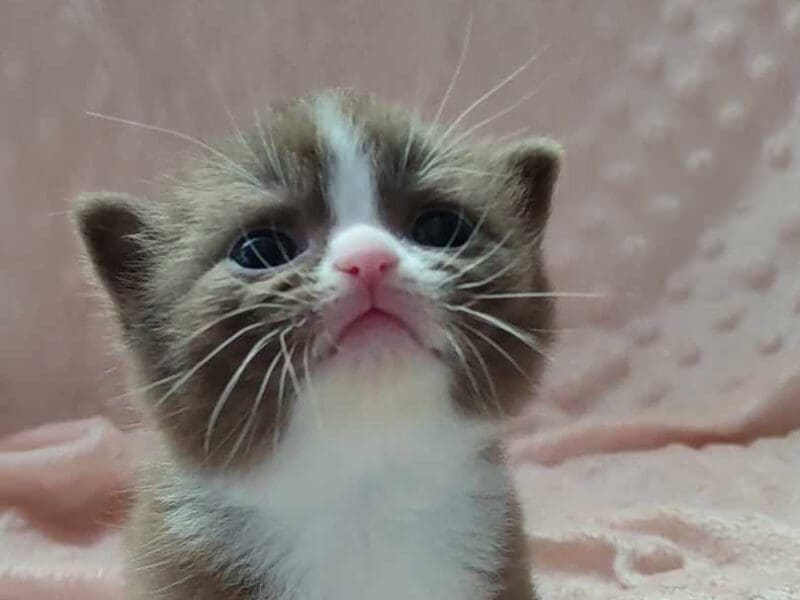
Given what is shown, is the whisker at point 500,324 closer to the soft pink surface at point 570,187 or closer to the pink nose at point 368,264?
the pink nose at point 368,264

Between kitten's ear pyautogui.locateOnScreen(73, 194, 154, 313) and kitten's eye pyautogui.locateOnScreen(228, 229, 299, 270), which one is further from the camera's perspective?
kitten's ear pyautogui.locateOnScreen(73, 194, 154, 313)

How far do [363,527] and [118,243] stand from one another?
305mm

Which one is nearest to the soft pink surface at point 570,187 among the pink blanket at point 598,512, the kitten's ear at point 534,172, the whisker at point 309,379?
the pink blanket at point 598,512

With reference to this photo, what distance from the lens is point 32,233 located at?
1.80 m

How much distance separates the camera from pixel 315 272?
946 millimetres

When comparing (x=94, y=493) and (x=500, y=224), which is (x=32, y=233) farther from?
(x=500, y=224)

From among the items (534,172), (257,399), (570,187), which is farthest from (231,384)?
(570,187)

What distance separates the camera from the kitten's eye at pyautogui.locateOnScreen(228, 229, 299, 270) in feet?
3.27

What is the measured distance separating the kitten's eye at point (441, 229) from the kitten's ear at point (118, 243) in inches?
9.0

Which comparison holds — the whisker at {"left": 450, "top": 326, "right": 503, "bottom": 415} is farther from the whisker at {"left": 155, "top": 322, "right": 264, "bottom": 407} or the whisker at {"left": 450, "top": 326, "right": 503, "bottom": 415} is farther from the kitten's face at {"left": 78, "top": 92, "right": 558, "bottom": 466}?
the whisker at {"left": 155, "top": 322, "right": 264, "bottom": 407}

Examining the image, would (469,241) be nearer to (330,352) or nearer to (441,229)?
(441,229)

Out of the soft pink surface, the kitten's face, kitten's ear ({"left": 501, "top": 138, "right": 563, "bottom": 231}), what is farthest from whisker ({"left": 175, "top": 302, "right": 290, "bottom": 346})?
the soft pink surface

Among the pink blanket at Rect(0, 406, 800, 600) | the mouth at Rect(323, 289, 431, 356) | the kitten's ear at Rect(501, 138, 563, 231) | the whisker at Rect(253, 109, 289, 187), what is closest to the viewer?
the mouth at Rect(323, 289, 431, 356)

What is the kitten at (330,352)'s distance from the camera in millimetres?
938
